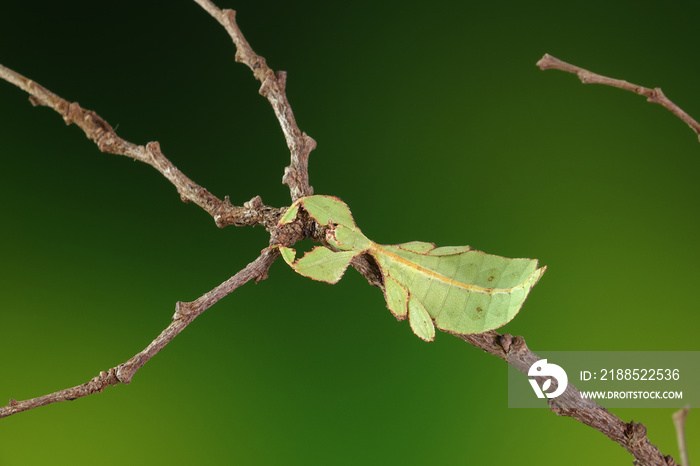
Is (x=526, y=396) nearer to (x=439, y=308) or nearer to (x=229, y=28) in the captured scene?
(x=439, y=308)

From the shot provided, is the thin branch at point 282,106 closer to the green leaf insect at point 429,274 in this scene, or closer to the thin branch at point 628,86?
the green leaf insect at point 429,274

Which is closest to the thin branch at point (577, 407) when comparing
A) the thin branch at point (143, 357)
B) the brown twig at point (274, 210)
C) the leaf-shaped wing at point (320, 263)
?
the brown twig at point (274, 210)

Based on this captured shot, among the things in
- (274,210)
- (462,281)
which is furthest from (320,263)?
(462,281)

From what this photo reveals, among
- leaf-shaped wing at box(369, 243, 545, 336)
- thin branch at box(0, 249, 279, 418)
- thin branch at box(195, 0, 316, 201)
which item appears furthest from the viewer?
thin branch at box(195, 0, 316, 201)

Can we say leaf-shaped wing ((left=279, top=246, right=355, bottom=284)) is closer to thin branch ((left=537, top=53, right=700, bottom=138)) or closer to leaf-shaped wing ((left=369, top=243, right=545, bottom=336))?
leaf-shaped wing ((left=369, top=243, right=545, bottom=336))

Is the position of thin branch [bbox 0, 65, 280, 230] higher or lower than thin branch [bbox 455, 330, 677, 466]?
higher

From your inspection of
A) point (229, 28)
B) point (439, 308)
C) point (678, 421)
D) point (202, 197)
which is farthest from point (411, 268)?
point (229, 28)

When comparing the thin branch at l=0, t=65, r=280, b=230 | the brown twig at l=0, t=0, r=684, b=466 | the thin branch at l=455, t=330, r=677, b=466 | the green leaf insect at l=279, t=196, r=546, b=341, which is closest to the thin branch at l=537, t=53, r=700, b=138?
the brown twig at l=0, t=0, r=684, b=466

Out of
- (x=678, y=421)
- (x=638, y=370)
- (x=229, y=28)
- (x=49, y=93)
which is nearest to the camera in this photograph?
(x=678, y=421)
